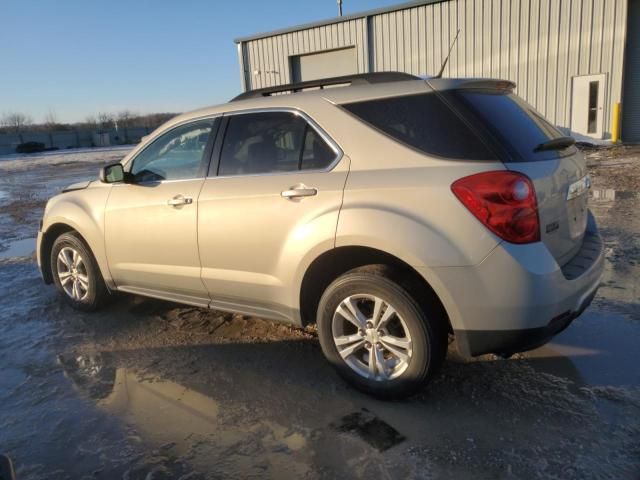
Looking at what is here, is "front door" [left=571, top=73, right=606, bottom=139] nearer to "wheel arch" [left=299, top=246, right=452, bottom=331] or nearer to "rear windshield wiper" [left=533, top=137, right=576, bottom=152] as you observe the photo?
"rear windshield wiper" [left=533, top=137, right=576, bottom=152]

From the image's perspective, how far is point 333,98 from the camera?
130 inches

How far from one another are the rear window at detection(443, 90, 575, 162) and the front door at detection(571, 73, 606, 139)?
15951 millimetres

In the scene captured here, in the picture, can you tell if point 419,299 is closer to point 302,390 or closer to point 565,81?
point 302,390

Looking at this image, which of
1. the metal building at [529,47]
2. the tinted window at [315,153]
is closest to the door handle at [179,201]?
the tinted window at [315,153]

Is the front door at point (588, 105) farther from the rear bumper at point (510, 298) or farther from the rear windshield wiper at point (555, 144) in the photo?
the rear bumper at point (510, 298)

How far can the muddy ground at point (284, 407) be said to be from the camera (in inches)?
104

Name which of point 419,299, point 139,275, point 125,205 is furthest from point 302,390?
point 125,205

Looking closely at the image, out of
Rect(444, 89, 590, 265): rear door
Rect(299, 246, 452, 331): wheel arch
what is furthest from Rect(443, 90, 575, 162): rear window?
Rect(299, 246, 452, 331): wheel arch

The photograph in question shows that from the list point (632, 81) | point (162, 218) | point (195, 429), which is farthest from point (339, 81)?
point (632, 81)

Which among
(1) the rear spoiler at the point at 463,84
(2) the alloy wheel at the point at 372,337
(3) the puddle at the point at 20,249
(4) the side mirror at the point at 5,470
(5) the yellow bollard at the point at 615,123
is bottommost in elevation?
(3) the puddle at the point at 20,249

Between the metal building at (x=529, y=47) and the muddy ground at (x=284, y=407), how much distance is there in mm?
14562

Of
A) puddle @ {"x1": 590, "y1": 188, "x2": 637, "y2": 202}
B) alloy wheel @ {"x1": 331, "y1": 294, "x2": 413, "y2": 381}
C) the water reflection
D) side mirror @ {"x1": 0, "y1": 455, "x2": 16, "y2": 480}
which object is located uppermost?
side mirror @ {"x1": 0, "y1": 455, "x2": 16, "y2": 480}

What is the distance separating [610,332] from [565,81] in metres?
15.8

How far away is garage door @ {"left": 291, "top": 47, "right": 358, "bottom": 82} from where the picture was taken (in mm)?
20828
